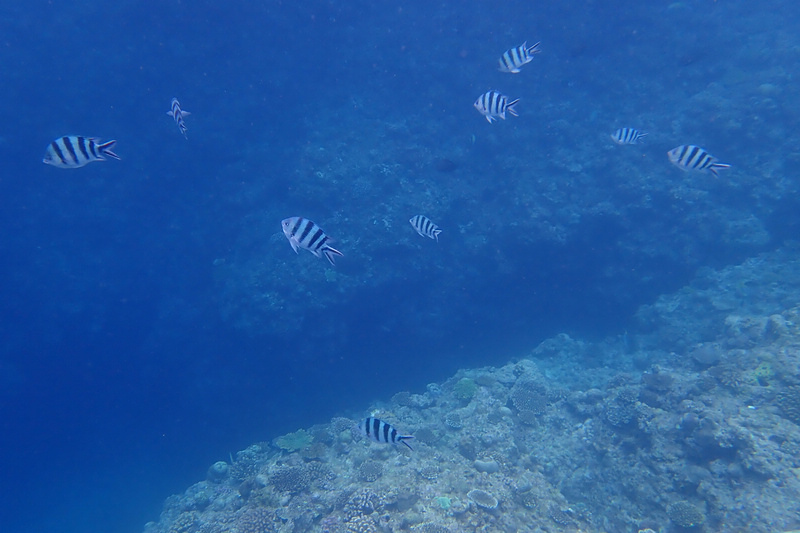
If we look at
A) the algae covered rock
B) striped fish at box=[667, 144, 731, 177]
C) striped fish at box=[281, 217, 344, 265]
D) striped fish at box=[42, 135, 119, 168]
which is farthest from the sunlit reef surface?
striped fish at box=[42, 135, 119, 168]

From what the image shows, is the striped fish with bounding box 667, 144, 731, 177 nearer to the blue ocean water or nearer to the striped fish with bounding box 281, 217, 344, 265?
the striped fish with bounding box 281, 217, 344, 265

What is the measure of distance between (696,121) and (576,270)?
794cm

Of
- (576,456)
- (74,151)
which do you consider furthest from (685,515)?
A: (74,151)

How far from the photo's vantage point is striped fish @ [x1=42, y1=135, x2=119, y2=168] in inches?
158

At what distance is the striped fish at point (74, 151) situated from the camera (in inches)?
158

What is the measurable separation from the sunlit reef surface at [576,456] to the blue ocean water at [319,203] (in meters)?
2.77

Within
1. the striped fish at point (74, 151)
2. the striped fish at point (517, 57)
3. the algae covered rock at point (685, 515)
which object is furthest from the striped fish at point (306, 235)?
the algae covered rock at point (685, 515)

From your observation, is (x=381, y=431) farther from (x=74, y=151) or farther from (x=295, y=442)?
(x=295, y=442)

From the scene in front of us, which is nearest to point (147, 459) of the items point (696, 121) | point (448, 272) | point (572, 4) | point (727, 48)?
point (448, 272)

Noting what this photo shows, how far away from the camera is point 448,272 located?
13469 millimetres

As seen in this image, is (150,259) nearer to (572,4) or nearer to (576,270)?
(576,270)

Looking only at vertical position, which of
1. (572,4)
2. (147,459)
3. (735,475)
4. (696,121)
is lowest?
(735,475)

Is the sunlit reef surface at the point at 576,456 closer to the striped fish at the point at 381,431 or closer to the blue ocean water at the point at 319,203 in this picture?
the blue ocean water at the point at 319,203

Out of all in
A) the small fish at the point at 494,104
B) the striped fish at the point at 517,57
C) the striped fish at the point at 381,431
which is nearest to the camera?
the striped fish at the point at 381,431
